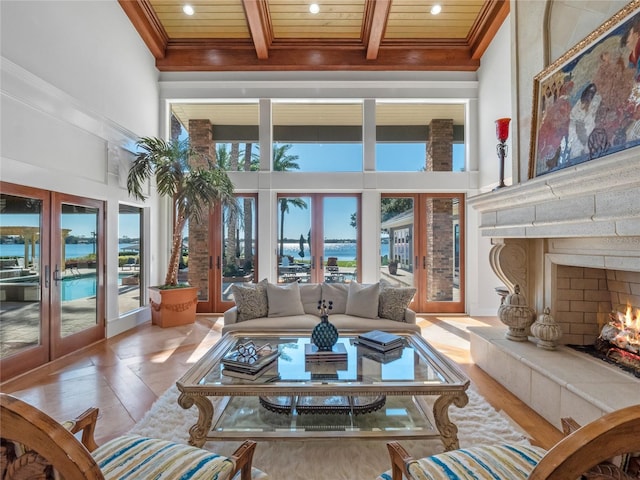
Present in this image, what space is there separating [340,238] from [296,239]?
802mm

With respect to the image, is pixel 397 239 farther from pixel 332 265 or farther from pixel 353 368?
pixel 353 368

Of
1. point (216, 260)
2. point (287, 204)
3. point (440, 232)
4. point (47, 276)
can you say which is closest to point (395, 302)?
point (440, 232)

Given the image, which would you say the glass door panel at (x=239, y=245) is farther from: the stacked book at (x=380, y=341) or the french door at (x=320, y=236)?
the stacked book at (x=380, y=341)

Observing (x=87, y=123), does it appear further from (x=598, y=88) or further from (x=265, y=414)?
(x=598, y=88)

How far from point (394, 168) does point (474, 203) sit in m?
2.41

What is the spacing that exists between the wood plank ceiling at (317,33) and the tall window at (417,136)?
68 centimetres

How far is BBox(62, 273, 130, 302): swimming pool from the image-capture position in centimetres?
366

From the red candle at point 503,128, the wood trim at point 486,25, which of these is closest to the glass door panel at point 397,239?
the red candle at point 503,128

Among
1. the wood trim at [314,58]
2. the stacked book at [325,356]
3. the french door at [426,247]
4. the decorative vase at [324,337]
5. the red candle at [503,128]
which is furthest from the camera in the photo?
the french door at [426,247]

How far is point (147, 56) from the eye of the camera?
17.3 ft

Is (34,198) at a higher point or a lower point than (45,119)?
lower

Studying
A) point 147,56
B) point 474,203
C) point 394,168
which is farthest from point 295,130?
point 474,203

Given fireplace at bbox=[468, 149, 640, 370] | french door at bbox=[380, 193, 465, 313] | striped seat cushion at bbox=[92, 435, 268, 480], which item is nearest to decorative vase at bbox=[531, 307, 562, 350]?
fireplace at bbox=[468, 149, 640, 370]

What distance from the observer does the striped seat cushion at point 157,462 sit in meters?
1.14
